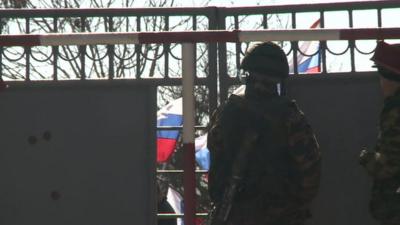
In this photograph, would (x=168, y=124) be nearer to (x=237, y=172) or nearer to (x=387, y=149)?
(x=237, y=172)

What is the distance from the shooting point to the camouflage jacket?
540 centimetres

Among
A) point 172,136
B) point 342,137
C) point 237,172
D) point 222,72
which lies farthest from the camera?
point 172,136

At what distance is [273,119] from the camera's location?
5.57m

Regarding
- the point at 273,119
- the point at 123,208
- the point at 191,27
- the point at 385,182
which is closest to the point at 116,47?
the point at 191,27

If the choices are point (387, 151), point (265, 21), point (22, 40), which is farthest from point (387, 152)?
point (22, 40)

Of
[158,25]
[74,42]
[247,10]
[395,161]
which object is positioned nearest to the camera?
[395,161]

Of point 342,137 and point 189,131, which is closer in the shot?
point 189,131

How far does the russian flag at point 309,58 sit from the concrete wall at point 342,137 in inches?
5.8

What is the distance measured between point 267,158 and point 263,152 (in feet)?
0.12

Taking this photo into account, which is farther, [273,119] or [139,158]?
[139,158]

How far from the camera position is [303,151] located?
5562mm

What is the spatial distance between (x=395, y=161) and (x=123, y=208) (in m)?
1.68

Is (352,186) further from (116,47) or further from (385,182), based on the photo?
(116,47)

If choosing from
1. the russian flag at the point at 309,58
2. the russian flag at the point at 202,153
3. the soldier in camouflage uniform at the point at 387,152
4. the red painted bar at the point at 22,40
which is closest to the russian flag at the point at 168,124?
the russian flag at the point at 202,153
